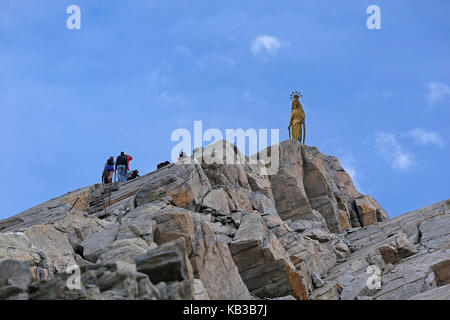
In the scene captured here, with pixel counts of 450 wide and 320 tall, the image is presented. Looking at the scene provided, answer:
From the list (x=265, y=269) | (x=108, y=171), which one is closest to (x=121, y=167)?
(x=108, y=171)

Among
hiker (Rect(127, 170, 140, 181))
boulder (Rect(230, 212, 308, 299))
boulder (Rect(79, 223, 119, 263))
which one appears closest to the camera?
boulder (Rect(79, 223, 119, 263))

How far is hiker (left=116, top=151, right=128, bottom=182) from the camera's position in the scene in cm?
3778

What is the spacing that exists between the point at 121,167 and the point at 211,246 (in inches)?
668

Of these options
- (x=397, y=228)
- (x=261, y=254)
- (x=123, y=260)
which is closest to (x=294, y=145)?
(x=397, y=228)

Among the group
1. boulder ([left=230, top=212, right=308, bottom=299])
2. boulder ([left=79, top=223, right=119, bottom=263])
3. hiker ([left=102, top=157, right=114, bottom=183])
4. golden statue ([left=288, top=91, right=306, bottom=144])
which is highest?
golden statue ([left=288, top=91, right=306, bottom=144])

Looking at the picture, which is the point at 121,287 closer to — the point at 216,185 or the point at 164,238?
the point at 164,238

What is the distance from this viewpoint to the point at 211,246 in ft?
71.8

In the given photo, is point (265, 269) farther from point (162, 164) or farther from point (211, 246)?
point (162, 164)

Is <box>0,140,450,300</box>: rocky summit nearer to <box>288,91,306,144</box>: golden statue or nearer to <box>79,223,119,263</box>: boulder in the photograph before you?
<box>79,223,119,263</box>: boulder

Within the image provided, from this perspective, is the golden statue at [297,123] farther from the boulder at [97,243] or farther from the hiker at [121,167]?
the boulder at [97,243]

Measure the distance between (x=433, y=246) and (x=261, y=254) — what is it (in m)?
9.77

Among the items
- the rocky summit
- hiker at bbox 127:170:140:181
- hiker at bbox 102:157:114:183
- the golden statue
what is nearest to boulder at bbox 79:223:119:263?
the rocky summit

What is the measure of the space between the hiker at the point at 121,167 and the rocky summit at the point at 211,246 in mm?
1828

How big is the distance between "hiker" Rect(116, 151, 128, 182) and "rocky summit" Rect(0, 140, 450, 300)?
1.83m
